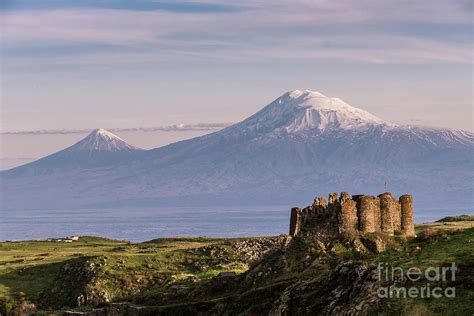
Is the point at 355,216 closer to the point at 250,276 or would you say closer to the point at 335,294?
the point at 250,276

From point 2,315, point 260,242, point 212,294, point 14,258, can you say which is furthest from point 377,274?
point 14,258

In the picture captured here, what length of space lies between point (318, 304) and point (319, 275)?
558 cm

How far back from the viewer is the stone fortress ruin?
70562 millimetres

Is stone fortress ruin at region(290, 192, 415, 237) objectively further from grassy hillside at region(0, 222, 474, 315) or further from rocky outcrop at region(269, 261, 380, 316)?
rocky outcrop at region(269, 261, 380, 316)

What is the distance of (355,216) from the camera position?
70.8 meters

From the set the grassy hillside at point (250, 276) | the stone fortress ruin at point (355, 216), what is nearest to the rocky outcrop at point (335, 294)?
the grassy hillside at point (250, 276)

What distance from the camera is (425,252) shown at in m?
56.7

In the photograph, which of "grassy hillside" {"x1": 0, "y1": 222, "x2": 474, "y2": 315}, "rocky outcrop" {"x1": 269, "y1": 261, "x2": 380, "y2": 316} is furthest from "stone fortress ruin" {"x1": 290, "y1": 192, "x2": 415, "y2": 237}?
"rocky outcrop" {"x1": 269, "y1": 261, "x2": 380, "y2": 316}

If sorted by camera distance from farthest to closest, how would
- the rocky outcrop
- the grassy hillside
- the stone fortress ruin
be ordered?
1. the stone fortress ruin
2. the grassy hillside
3. the rocky outcrop

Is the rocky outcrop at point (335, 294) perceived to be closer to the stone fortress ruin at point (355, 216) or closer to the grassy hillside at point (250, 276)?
the grassy hillside at point (250, 276)

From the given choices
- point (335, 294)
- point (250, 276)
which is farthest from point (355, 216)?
point (335, 294)

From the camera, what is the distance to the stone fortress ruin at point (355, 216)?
70.6 m

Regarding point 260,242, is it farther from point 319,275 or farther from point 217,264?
point 319,275

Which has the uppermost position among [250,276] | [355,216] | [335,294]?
[355,216]
